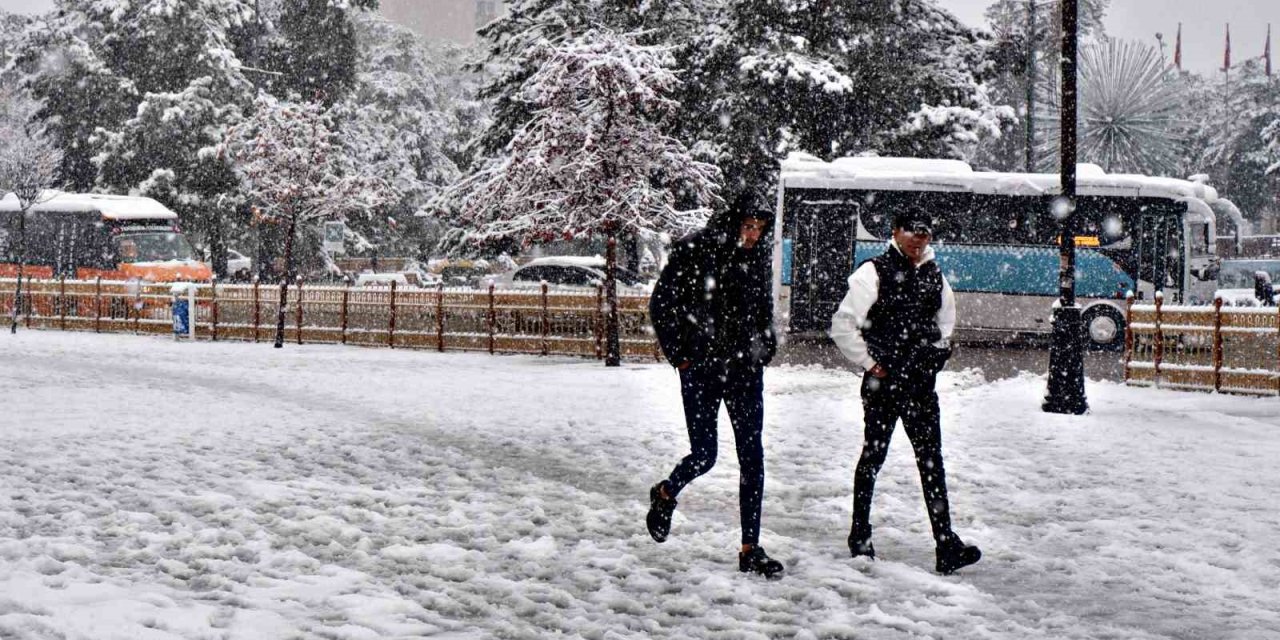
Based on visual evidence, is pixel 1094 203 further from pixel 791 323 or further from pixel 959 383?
pixel 959 383

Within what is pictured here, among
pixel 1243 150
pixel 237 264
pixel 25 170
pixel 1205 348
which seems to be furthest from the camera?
pixel 1243 150

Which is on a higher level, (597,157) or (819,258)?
(597,157)

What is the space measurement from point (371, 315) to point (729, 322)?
1865 cm

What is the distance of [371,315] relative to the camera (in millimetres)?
23562

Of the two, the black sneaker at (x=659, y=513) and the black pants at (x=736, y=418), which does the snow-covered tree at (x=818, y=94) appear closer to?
the black sneaker at (x=659, y=513)

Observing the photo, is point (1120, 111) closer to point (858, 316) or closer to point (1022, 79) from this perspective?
point (1022, 79)

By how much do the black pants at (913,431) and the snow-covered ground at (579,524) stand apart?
374 millimetres

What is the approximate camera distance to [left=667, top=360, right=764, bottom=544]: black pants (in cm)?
587

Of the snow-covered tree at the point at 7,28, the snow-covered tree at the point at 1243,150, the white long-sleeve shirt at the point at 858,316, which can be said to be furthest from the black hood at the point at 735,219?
the snow-covered tree at the point at 7,28

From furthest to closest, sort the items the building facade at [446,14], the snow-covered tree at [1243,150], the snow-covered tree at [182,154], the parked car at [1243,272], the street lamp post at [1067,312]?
the building facade at [446,14]
the snow-covered tree at [1243,150]
the snow-covered tree at [182,154]
the parked car at [1243,272]
the street lamp post at [1067,312]

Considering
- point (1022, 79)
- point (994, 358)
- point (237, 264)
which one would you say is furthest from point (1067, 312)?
point (237, 264)

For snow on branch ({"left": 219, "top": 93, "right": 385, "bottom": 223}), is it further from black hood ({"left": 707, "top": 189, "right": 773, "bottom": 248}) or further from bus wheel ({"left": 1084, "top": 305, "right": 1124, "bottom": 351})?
black hood ({"left": 707, "top": 189, "right": 773, "bottom": 248})

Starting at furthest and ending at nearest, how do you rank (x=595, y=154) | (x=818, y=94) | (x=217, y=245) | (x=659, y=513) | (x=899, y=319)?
(x=217, y=245), (x=818, y=94), (x=595, y=154), (x=659, y=513), (x=899, y=319)

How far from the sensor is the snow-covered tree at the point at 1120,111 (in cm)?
5556
